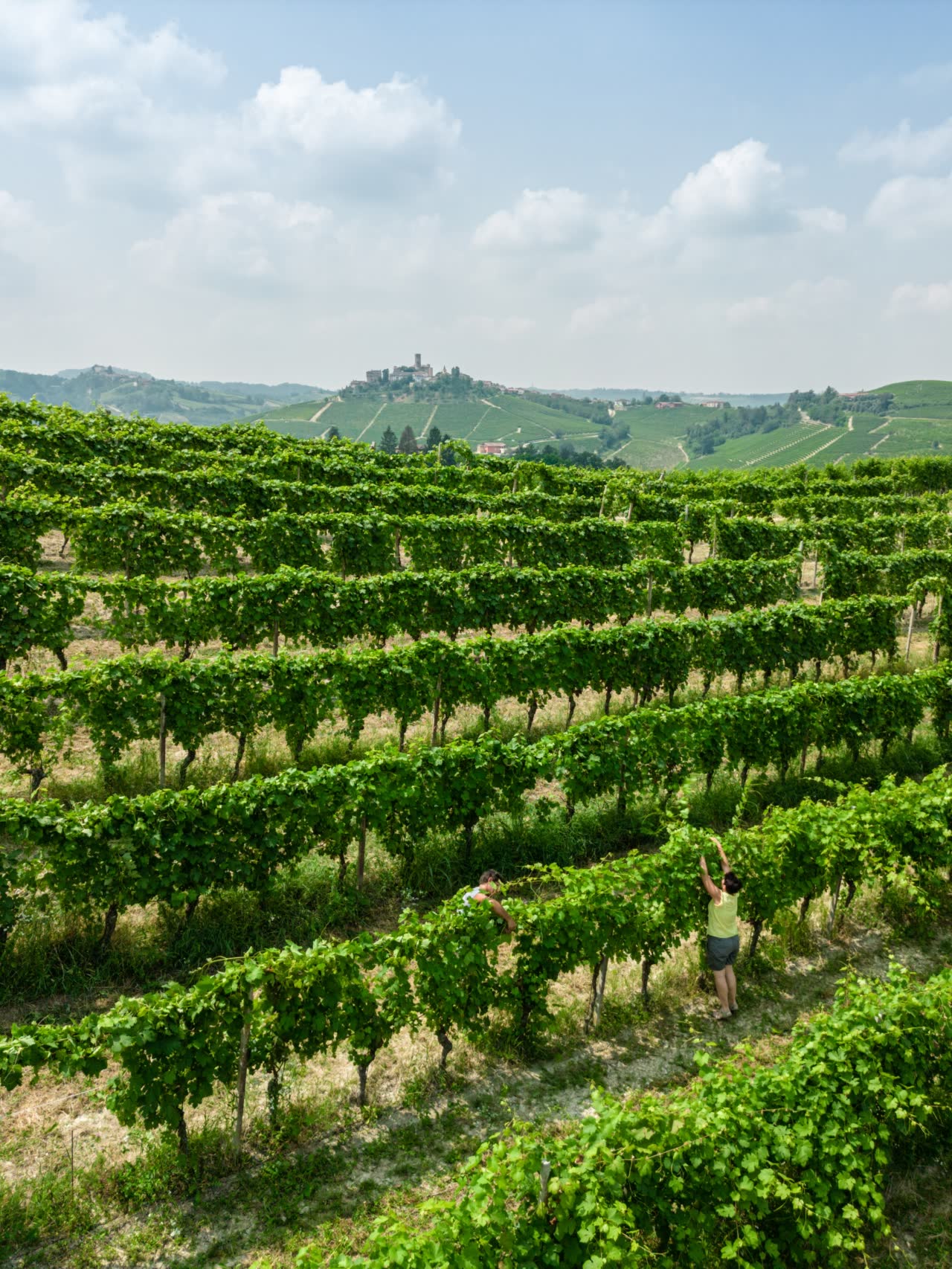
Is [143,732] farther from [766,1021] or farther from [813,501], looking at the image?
[813,501]

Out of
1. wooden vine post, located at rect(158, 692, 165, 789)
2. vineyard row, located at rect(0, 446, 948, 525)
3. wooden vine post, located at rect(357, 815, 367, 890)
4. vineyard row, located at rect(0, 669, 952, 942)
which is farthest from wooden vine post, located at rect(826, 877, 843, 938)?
vineyard row, located at rect(0, 446, 948, 525)

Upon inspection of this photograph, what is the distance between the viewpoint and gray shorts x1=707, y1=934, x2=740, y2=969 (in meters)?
7.28

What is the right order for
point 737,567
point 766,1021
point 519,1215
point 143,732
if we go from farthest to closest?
point 737,567
point 143,732
point 766,1021
point 519,1215

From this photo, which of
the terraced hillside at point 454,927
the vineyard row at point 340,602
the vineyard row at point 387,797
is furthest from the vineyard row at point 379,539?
the vineyard row at point 387,797

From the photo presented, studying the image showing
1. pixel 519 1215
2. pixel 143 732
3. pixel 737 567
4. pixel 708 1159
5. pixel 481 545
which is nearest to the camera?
pixel 519 1215

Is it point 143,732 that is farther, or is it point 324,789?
point 143,732

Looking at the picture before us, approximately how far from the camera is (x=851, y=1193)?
5000 millimetres

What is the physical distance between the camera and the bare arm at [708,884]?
7.35 metres

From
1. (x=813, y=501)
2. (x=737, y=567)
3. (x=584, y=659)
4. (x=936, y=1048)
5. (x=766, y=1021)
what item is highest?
(x=813, y=501)

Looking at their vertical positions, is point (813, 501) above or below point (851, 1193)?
above

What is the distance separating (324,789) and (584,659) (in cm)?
572

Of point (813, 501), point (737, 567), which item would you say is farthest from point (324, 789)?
point (813, 501)

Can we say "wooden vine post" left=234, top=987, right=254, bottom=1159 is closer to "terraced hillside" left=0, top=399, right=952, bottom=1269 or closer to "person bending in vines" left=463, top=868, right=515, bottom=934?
"terraced hillside" left=0, top=399, right=952, bottom=1269

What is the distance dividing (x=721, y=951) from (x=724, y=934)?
20cm
